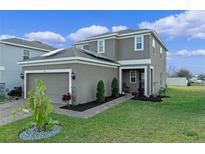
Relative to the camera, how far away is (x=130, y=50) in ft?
51.6

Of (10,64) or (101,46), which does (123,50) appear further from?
(10,64)

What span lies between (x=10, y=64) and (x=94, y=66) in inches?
357

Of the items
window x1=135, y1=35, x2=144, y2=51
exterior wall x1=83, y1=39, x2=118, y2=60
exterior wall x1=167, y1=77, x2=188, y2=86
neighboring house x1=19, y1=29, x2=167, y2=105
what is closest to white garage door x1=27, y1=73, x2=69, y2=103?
neighboring house x1=19, y1=29, x2=167, y2=105

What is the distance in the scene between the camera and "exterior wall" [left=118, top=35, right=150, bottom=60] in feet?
48.6

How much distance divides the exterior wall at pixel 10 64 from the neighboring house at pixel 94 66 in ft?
10.7

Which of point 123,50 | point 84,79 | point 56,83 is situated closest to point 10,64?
point 56,83

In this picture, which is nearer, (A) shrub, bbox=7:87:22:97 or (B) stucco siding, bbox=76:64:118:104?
(B) stucco siding, bbox=76:64:118:104

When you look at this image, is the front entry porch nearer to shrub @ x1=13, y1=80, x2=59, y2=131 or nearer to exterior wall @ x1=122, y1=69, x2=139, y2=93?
exterior wall @ x1=122, y1=69, x2=139, y2=93

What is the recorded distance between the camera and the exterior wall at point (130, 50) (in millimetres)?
14812

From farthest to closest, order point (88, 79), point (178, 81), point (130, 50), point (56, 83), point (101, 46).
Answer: point (178, 81), point (101, 46), point (130, 50), point (56, 83), point (88, 79)

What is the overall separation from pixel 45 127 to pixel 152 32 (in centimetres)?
1215

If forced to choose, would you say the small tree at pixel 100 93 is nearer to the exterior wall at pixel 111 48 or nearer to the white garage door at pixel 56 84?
the white garage door at pixel 56 84

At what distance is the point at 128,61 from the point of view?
15734mm
